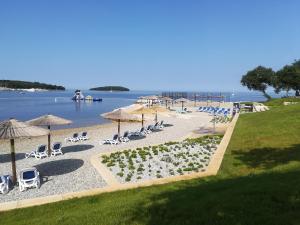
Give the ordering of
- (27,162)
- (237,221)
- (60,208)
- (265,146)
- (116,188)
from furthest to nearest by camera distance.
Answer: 1. (27,162)
2. (265,146)
3. (116,188)
4. (60,208)
5. (237,221)

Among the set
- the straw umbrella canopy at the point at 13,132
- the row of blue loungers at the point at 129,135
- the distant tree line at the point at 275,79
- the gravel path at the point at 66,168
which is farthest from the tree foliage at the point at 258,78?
the straw umbrella canopy at the point at 13,132

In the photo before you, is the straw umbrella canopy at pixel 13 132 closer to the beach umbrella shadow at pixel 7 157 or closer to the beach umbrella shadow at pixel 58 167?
the beach umbrella shadow at pixel 58 167

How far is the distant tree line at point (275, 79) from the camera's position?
64.4 metres

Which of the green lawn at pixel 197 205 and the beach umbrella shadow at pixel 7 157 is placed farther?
the beach umbrella shadow at pixel 7 157

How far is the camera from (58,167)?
14531mm

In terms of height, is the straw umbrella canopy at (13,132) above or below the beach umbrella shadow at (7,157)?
above

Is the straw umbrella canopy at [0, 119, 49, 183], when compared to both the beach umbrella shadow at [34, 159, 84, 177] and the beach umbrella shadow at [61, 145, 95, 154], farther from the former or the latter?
the beach umbrella shadow at [61, 145, 95, 154]

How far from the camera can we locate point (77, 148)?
19641mm

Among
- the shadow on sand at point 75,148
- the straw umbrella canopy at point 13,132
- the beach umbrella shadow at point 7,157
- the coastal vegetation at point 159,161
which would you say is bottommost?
the beach umbrella shadow at point 7,157

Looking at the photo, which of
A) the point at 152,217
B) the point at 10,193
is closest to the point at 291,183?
the point at 152,217

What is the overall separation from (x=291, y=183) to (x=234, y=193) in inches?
53.3

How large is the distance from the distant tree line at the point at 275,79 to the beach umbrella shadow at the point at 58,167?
5626cm

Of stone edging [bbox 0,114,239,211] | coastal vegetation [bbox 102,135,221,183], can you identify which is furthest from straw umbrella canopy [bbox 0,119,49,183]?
coastal vegetation [bbox 102,135,221,183]

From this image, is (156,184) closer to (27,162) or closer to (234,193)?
(234,193)
